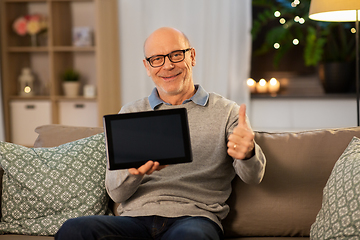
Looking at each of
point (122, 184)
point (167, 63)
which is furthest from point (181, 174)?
point (167, 63)

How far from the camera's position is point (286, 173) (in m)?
1.59

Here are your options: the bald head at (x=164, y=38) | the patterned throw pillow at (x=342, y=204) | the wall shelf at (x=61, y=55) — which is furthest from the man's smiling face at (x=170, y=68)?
the wall shelf at (x=61, y=55)

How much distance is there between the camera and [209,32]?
3689mm

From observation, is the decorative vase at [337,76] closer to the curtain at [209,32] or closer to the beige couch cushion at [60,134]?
the curtain at [209,32]

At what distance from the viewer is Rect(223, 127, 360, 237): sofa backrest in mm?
1557

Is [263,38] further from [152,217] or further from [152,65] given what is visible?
[152,217]

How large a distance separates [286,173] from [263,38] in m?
2.48

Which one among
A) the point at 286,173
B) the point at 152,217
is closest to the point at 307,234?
the point at 286,173

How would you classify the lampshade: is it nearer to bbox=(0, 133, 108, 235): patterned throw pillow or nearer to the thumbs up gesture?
the thumbs up gesture

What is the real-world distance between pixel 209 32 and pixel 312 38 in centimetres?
87

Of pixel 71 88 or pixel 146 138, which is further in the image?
pixel 71 88

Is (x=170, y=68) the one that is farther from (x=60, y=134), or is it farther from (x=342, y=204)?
(x=342, y=204)

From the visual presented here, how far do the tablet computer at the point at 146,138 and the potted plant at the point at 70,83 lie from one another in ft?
8.26

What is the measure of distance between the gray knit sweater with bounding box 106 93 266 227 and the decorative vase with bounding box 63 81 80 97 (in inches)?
91.6
